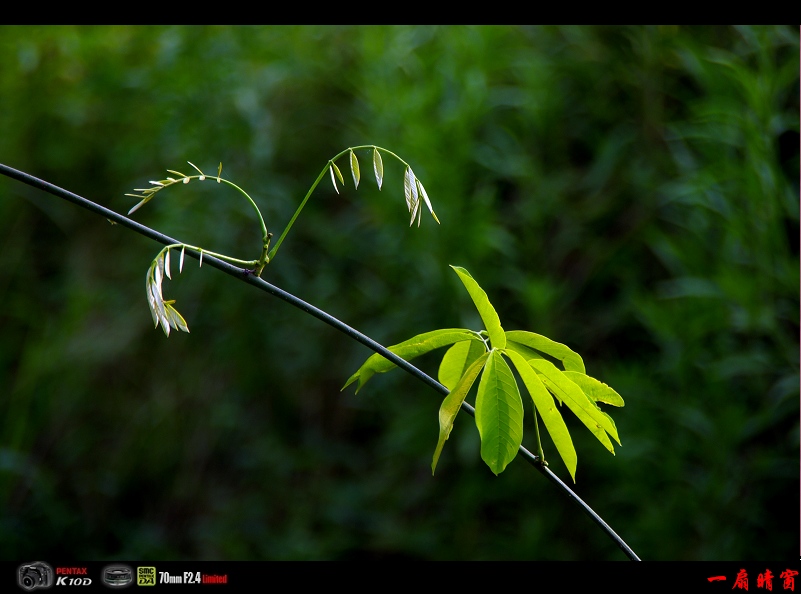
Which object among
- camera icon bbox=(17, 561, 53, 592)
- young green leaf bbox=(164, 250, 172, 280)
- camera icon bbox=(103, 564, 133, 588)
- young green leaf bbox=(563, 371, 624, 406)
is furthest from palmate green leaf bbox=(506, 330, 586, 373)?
camera icon bbox=(17, 561, 53, 592)

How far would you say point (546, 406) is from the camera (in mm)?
457

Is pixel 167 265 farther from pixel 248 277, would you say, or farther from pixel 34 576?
pixel 34 576

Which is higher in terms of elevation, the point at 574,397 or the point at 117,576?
the point at 574,397

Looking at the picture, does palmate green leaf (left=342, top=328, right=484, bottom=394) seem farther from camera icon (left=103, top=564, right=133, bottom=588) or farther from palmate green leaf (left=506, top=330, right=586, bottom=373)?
camera icon (left=103, top=564, right=133, bottom=588)

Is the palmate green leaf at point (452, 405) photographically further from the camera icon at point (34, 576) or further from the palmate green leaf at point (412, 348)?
the camera icon at point (34, 576)

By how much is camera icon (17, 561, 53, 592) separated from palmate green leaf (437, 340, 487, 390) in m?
0.79

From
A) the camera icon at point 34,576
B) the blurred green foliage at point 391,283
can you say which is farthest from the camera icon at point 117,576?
the blurred green foliage at point 391,283

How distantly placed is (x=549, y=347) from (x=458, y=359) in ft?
0.23

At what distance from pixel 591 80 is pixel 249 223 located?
93cm

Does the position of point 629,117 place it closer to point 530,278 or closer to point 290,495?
point 530,278

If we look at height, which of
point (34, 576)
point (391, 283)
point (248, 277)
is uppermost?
point (248, 277)

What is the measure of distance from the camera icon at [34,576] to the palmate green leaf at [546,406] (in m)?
0.86

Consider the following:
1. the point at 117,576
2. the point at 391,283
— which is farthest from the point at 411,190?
the point at 391,283

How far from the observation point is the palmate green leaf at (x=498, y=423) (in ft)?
1.40
